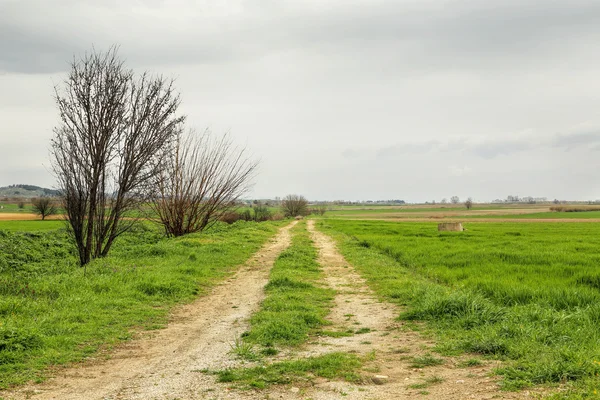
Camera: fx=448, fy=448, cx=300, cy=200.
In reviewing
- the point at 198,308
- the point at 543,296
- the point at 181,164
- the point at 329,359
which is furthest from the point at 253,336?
the point at 181,164

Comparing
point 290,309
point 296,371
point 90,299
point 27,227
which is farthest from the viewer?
point 27,227

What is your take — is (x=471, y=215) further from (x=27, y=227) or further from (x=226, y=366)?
(x=226, y=366)

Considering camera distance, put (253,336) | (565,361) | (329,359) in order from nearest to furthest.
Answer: (565,361), (329,359), (253,336)

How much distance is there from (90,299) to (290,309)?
4.10 m

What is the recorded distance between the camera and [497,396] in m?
4.46

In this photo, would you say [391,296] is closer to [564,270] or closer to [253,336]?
[253,336]

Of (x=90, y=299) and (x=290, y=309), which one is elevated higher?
(x=90, y=299)

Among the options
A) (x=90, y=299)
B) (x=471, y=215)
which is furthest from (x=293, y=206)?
(x=90, y=299)

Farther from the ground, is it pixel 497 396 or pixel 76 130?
pixel 76 130

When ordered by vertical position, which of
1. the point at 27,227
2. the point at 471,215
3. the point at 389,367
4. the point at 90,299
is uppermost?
the point at 27,227

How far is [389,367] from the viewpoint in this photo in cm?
573

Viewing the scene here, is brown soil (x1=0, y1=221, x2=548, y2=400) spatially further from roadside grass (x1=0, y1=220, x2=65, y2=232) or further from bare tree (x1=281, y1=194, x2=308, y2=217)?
bare tree (x1=281, y1=194, x2=308, y2=217)

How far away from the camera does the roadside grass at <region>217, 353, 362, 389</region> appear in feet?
17.1

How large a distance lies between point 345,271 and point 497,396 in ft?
34.4
